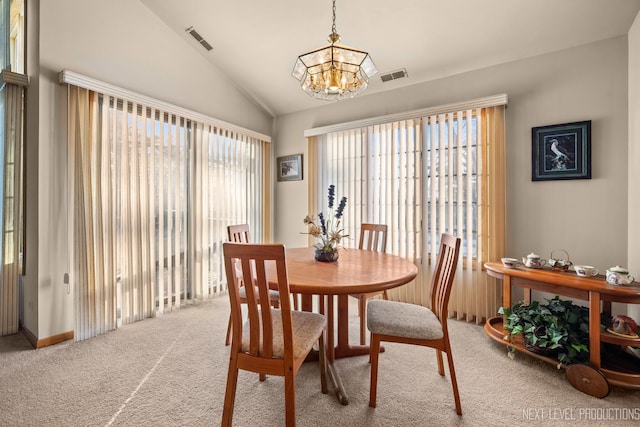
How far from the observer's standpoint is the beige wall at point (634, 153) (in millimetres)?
2113

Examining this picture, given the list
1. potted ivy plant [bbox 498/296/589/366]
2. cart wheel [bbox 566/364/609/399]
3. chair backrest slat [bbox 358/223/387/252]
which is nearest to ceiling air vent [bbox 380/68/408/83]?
chair backrest slat [bbox 358/223/387/252]

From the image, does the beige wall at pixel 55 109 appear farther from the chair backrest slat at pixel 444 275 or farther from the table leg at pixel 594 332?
the table leg at pixel 594 332

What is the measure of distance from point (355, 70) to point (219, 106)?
2400 mm

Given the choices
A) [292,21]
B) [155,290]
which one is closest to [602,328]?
[292,21]

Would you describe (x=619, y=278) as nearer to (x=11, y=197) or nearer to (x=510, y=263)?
(x=510, y=263)

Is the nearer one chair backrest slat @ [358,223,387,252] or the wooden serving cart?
the wooden serving cart

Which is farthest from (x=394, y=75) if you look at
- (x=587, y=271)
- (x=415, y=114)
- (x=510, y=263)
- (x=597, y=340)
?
(x=597, y=340)

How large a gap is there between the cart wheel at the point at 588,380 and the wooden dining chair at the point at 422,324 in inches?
34.5

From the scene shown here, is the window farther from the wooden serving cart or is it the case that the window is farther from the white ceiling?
the wooden serving cart

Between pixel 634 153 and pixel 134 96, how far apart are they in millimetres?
4284

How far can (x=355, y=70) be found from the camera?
76.8 inches

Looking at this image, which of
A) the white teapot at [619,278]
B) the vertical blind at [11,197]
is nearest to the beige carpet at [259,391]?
the vertical blind at [11,197]

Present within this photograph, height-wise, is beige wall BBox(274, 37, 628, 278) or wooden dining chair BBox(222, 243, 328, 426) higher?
beige wall BBox(274, 37, 628, 278)

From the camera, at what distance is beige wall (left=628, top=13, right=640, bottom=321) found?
2.11m
